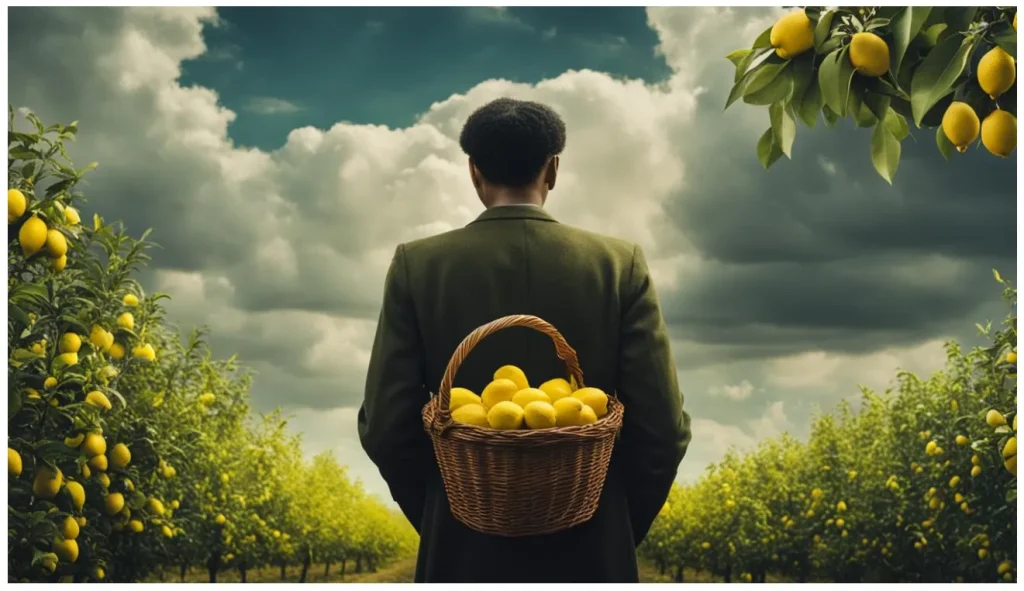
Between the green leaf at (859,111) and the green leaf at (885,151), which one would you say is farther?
the green leaf at (885,151)

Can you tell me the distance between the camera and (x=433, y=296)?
1.83 meters

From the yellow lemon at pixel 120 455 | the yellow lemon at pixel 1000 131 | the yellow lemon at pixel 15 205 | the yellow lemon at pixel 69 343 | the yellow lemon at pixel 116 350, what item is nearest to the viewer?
the yellow lemon at pixel 1000 131

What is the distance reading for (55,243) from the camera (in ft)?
8.14

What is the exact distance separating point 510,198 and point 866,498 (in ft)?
14.3

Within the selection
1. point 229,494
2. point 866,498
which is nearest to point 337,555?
point 229,494

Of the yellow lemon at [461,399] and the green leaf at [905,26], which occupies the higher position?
the green leaf at [905,26]

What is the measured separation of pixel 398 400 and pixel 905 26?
3.92ft

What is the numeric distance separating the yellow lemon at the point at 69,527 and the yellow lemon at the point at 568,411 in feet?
7.04

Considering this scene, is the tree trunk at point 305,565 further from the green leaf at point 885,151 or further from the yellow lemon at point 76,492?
the green leaf at point 885,151

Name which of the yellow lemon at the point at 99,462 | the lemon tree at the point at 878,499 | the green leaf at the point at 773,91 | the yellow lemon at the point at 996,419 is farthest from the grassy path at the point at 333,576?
the green leaf at the point at 773,91

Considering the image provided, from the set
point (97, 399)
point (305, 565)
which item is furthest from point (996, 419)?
point (305, 565)

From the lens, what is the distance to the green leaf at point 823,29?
1.63 m

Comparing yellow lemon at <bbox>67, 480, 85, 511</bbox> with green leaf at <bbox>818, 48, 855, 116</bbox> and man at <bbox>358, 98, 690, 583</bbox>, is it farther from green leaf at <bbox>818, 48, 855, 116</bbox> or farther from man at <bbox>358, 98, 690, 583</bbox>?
green leaf at <bbox>818, 48, 855, 116</bbox>

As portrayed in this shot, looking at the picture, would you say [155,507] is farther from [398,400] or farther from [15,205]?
[398,400]
